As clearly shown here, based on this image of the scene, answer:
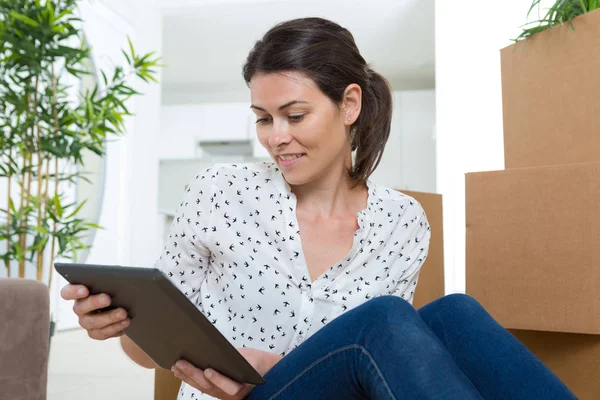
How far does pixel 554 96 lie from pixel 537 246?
0.34 meters

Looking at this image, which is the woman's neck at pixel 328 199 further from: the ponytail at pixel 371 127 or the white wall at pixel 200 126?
the white wall at pixel 200 126

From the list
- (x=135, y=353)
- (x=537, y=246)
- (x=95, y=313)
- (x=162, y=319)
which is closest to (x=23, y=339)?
(x=135, y=353)

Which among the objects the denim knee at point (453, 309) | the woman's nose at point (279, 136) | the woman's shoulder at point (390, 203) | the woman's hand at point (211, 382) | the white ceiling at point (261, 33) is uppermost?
the white ceiling at point (261, 33)

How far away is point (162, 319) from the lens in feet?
2.40

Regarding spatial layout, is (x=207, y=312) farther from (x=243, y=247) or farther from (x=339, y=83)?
(x=339, y=83)

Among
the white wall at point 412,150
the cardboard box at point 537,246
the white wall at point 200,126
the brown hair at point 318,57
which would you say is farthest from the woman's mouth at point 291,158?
the white wall at point 200,126

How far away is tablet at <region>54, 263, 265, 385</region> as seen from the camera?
680 mm

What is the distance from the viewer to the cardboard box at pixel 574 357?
1222 millimetres

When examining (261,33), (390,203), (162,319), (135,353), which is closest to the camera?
(162,319)

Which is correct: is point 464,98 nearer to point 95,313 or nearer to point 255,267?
point 255,267

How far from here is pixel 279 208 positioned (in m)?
1.09

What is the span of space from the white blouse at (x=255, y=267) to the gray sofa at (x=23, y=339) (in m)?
0.32

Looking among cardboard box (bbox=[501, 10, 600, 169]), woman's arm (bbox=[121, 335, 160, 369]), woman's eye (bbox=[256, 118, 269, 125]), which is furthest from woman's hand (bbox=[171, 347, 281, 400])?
cardboard box (bbox=[501, 10, 600, 169])

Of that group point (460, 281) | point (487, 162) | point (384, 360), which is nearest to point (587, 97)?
point (384, 360)
